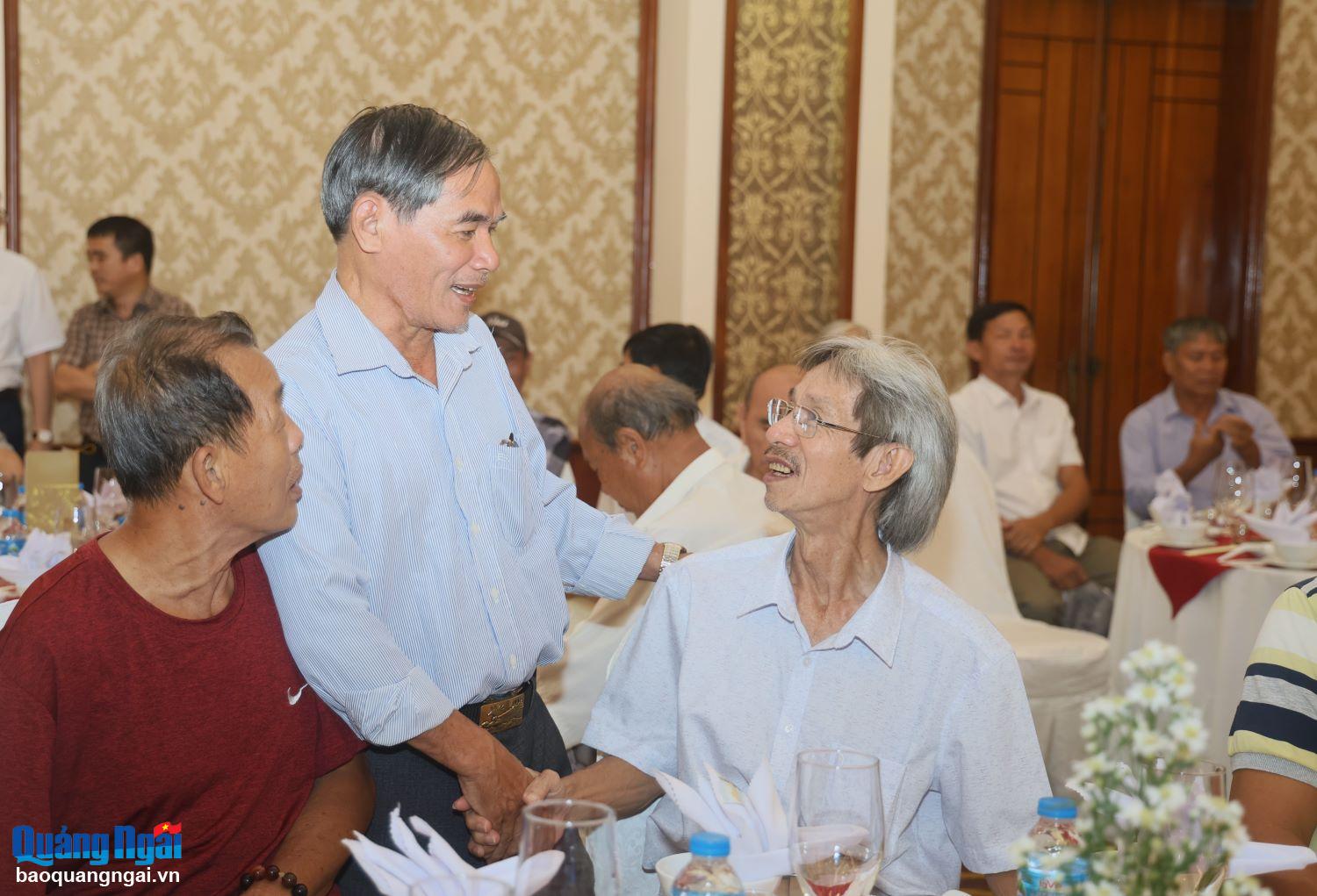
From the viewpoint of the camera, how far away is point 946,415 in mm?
2090

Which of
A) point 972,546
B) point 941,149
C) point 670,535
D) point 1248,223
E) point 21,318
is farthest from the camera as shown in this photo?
point 1248,223

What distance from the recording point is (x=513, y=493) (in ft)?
7.04

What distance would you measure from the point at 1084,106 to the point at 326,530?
21.7 feet

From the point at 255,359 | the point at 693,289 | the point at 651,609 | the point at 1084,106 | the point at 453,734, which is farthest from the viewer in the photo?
the point at 1084,106

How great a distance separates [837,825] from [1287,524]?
327cm

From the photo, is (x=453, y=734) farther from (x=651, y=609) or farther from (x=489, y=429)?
(x=489, y=429)

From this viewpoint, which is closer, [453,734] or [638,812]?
[453,734]

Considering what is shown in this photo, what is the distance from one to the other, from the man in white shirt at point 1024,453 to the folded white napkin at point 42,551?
385 cm

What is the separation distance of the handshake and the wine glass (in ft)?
2.35

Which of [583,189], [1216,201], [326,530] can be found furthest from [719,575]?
[1216,201]

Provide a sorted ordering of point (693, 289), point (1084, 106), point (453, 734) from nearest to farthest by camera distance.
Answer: point (453, 734), point (693, 289), point (1084, 106)

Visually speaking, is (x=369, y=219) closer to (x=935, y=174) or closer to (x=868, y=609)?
(x=868, y=609)

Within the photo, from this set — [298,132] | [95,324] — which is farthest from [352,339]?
[298,132]

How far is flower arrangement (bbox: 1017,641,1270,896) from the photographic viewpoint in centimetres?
102
